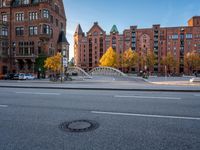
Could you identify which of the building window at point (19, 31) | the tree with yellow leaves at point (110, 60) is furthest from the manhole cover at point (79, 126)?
the tree with yellow leaves at point (110, 60)

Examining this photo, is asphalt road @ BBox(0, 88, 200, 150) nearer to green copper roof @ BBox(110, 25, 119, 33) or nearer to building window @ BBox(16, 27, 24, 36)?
building window @ BBox(16, 27, 24, 36)

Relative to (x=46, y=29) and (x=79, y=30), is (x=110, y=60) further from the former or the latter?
(x=79, y=30)

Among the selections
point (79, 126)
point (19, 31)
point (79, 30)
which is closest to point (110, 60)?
point (19, 31)

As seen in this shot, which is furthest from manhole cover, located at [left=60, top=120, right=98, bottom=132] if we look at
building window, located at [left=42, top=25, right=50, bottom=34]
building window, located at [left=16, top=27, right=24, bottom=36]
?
building window, located at [left=16, top=27, right=24, bottom=36]

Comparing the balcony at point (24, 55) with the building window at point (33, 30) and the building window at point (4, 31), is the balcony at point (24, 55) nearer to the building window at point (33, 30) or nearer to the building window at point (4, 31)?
the building window at point (33, 30)

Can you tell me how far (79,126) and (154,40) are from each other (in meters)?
89.8

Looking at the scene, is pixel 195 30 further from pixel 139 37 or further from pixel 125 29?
pixel 125 29

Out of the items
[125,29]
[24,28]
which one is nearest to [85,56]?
[125,29]

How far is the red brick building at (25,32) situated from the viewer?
43031mm

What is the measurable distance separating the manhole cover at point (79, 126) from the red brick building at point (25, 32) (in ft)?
134

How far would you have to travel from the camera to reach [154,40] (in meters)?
87.2

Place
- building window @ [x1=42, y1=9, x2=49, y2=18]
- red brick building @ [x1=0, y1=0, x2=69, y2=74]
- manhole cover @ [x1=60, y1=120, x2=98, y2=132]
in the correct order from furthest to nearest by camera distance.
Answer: red brick building @ [x1=0, y1=0, x2=69, y2=74]
building window @ [x1=42, y1=9, x2=49, y2=18]
manhole cover @ [x1=60, y1=120, x2=98, y2=132]

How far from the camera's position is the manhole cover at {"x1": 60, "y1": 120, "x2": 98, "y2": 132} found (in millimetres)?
4602

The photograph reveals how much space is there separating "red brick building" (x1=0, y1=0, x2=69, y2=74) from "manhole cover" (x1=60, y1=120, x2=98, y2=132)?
4090 cm
